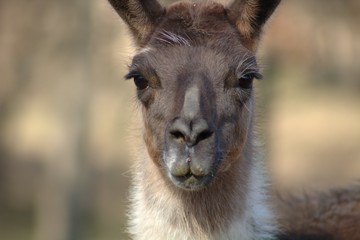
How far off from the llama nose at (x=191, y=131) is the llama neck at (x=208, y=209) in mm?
776

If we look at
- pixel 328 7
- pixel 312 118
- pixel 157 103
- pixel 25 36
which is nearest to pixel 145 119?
pixel 157 103

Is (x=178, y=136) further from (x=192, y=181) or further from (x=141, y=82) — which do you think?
(x=141, y=82)

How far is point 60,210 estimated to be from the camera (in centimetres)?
1908

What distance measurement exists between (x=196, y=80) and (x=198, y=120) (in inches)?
16.6

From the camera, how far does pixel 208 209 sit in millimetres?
8281

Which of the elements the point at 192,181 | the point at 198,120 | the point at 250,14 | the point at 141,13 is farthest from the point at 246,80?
the point at 141,13

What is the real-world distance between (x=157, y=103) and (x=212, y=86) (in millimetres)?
458

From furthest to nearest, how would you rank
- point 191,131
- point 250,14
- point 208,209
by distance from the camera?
point 250,14, point 208,209, point 191,131

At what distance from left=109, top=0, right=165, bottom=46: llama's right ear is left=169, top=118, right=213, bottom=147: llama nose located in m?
1.20

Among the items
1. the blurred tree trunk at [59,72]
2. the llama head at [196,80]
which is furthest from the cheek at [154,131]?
the blurred tree trunk at [59,72]

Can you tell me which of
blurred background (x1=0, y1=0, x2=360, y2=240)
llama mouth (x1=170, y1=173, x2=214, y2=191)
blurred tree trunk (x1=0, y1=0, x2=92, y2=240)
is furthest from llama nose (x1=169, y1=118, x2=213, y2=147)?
blurred tree trunk (x1=0, y1=0, x2=92, y2=240)

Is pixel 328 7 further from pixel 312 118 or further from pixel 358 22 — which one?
pixel 312 118

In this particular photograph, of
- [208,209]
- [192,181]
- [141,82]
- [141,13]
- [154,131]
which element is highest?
[141,13]

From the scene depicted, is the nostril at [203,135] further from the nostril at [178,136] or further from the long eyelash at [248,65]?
the long eyelash at [248,65]
